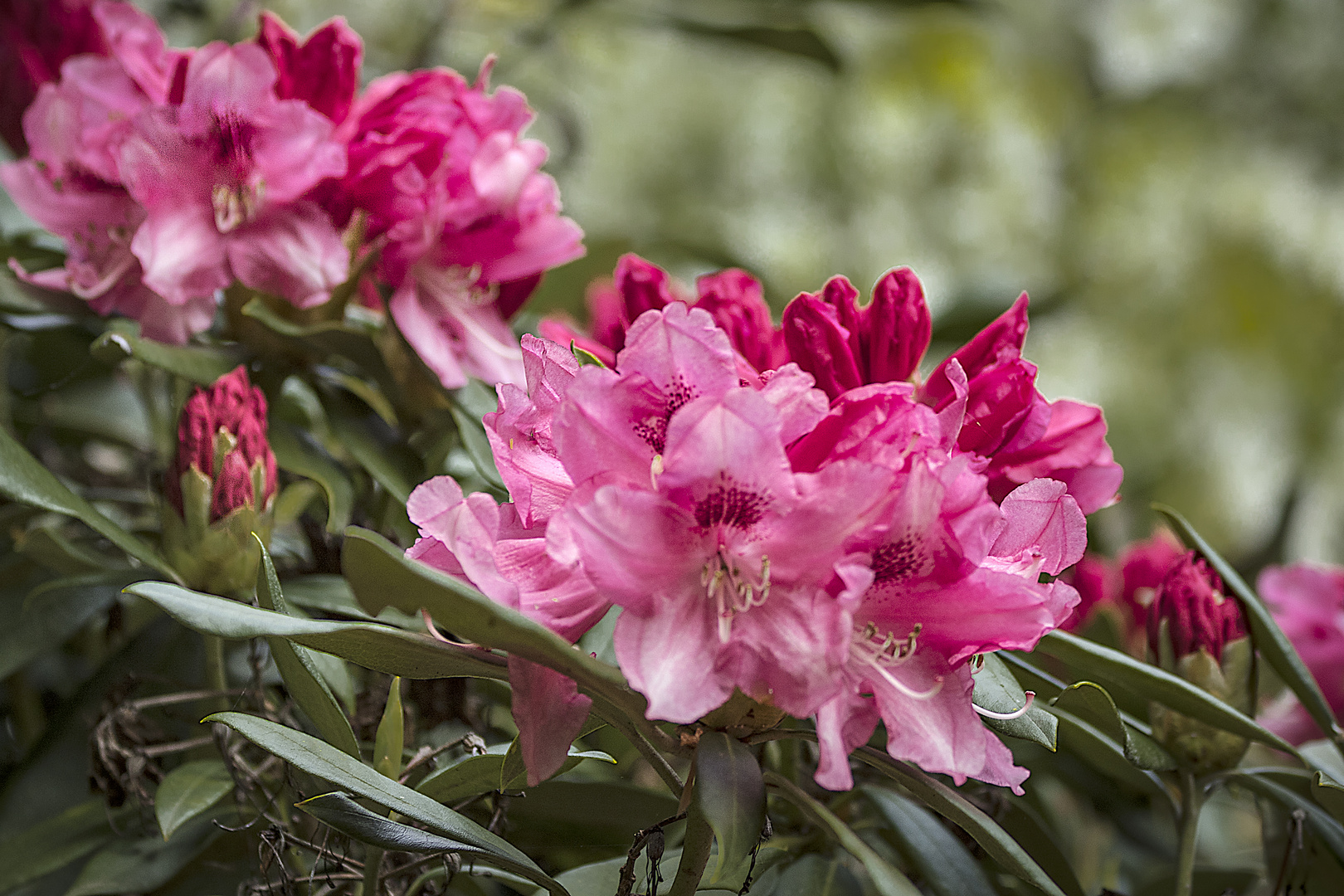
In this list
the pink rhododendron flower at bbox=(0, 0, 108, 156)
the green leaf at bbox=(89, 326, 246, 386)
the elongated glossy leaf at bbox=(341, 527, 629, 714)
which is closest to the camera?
the elongated glossy leaf at bbox=(341, 527, 629, 714)

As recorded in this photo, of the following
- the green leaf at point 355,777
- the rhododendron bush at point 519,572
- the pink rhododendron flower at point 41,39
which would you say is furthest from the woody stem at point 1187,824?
the pink rhododendron flower at point 41,39

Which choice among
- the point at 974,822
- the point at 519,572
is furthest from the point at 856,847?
the point at 519,572

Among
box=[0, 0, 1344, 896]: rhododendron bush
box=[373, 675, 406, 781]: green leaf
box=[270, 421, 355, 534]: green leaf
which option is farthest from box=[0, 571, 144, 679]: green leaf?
box=[373, 675, 406, 781]: green leaf

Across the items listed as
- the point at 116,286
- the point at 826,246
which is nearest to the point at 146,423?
the point at 116,286

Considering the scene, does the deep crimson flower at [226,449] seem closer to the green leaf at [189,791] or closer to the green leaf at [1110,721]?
the green leaf at [189,791]

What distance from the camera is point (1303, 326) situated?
2814 millimetres

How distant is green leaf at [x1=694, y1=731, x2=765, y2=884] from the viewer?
0.31m

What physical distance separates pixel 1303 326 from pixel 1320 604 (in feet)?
8.20

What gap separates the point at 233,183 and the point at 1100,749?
53cm

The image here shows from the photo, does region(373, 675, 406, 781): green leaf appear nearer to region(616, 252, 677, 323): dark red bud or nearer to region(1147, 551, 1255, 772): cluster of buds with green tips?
region(616, 252, 677, 323): dark red bud

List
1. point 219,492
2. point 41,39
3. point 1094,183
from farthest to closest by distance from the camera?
point 1094,183
point 41,39
point 219,492

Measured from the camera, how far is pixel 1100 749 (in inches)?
20.0

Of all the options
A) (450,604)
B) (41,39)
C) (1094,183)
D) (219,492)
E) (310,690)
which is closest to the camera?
(450,604)

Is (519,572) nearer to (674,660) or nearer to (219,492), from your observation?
(674,660)
